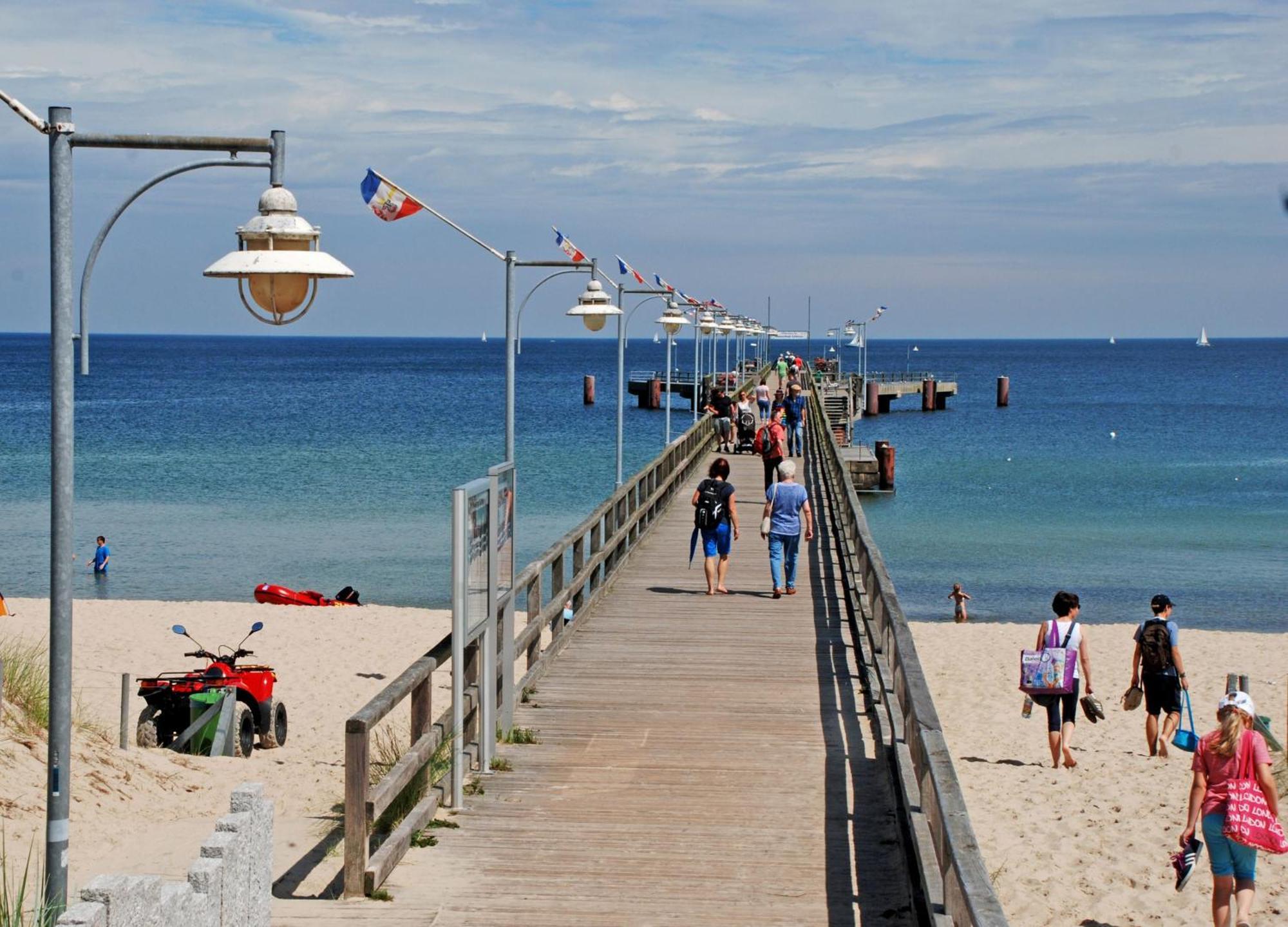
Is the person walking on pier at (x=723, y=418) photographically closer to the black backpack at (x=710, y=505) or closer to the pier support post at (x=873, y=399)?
the black backpack at (x=710, y=505)

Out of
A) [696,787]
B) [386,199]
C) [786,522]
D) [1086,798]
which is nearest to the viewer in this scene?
[696,787]

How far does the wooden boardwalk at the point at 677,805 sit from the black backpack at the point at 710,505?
1.80 m

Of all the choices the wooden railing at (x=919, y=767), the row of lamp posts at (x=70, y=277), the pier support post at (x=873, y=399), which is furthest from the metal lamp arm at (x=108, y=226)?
the pier support post at (x=873, y=399)

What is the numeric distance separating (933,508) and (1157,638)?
3960cm

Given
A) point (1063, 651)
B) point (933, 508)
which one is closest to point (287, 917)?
point (1063, 651)

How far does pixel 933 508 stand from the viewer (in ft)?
173

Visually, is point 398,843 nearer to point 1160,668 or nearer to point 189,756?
point 189,756

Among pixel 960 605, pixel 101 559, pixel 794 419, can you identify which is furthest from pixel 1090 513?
pixel 101 559

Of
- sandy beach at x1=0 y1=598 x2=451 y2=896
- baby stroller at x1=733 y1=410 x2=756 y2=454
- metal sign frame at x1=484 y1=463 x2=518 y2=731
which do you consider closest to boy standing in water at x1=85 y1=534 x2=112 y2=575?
sandy beach at x1=0 y1=598 x2=451 y2=896

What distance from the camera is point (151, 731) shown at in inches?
552

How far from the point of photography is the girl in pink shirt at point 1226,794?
8266 mm

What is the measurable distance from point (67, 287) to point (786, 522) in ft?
32.7

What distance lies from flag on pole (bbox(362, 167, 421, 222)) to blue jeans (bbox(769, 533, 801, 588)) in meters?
5.06

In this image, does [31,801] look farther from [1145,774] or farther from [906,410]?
[906,410]
